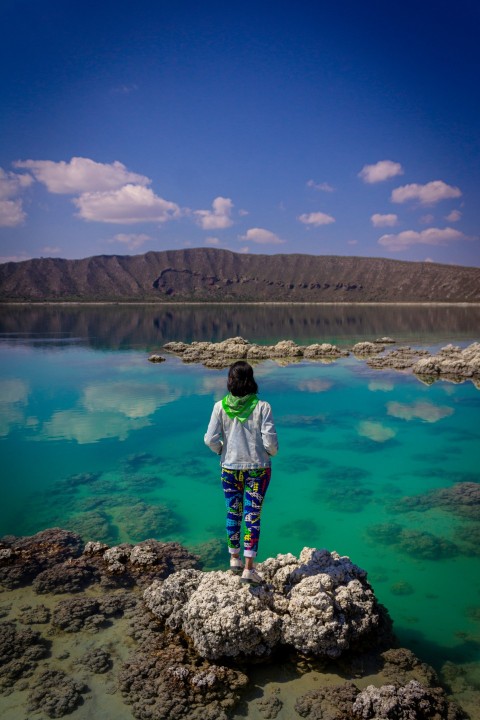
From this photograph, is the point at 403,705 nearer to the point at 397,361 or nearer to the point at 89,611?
the point at 89,611

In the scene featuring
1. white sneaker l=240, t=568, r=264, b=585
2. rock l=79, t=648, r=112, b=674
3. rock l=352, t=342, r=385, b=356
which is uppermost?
rock l=352, t=342, r=385, b=356

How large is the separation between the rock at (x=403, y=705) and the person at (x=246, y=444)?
1.39 m

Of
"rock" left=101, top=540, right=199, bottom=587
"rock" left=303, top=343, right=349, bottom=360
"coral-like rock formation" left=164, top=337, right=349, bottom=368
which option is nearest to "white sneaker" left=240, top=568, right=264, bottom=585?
"rock" left=101, top=540, right=199, bottom=587

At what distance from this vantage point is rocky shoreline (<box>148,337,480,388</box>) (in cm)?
2189

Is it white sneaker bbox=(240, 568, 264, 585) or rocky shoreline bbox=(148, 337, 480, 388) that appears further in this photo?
rocky shoreline bbox=(148, 337, 480, 388)

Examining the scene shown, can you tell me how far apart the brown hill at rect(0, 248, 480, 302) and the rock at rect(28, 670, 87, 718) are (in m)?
154

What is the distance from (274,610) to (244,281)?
7433 inches

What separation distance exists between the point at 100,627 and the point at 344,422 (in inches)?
394

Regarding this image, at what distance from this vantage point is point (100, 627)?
473 cm

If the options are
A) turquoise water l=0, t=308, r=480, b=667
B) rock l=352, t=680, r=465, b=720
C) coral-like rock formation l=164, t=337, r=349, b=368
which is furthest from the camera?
coral-like rock formation l=164, t=337, r=349, b=368

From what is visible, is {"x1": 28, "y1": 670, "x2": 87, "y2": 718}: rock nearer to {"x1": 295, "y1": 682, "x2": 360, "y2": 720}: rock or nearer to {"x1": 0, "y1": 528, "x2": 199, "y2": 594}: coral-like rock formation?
{"x1": 0, "y1": 528, "x2": 199, "y2": 594}: coral-like rock formation

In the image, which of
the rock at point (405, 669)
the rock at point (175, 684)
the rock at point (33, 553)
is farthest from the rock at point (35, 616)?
the rock at point (405, 669)

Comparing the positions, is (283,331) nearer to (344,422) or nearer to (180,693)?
(344,422)

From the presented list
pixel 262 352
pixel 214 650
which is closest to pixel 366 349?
pixel 262 352
